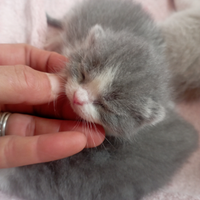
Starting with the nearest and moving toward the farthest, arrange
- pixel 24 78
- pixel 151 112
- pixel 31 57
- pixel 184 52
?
pixel 24 78
pixel 151 112
pixel 31 57
pixel 184 52

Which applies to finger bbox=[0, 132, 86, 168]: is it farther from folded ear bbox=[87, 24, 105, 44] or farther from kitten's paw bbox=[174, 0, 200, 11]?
kitten's paw bbox=[174, 0, 200, 11]

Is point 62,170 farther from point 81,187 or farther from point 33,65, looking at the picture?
point 33,65

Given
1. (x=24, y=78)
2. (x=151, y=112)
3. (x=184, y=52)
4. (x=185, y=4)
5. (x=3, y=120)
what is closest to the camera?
(x=24, y=78)

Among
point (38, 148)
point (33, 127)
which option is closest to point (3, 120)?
point (33, 127)

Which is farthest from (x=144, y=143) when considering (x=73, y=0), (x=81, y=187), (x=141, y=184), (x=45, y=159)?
(x=73, y=0)

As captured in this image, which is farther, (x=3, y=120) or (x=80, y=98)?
(x=3, y=120)

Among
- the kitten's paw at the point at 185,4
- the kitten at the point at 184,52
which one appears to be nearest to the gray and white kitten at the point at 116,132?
the kitten at the point at 184,52

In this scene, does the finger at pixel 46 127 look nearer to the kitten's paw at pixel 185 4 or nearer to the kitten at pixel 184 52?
the kitten at pixel 184 52

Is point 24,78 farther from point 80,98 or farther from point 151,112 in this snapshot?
point 151,112
